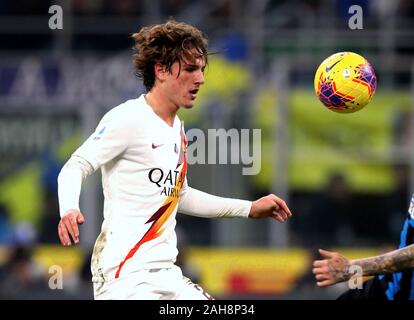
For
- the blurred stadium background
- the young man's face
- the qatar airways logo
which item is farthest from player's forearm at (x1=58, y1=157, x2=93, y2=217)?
the blurred stadium background

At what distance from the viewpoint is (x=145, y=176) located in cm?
670

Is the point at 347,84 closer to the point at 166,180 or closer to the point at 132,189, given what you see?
the point at 166,180

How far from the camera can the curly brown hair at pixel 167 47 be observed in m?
6.99

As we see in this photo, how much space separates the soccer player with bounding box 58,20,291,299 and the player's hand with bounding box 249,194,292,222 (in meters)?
0.54

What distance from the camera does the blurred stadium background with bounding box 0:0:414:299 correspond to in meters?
15.5

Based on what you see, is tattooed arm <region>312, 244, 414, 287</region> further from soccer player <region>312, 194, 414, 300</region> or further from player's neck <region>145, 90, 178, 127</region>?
player's neck <region>145, 90, 178, 127</region>

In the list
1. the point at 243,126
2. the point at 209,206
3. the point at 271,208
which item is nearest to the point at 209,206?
the point at 209,206

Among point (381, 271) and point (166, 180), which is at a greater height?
point (166, 180)

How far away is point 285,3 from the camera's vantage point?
17469 millimetres

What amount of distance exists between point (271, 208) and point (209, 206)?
0.43m
